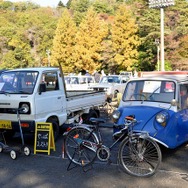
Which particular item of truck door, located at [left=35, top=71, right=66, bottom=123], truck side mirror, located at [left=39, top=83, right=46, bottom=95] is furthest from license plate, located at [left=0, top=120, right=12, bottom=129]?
truck side mirror, located at [left=39, top=83, right=46, bottom=95]

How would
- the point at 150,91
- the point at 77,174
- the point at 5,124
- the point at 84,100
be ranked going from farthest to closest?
1. the point at 84,100
2. the point at 5,124
3. the point at 150,91
4. the point at 77,174

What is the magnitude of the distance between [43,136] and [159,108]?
2.56 metres

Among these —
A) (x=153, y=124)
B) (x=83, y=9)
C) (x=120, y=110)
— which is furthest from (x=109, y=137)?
(x=83, y=9)

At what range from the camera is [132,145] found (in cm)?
493

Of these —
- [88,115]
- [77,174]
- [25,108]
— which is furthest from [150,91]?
[88,115]

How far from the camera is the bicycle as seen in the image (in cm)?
487

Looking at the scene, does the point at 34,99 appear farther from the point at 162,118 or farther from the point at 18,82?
the point at 162,118

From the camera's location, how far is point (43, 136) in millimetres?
6348

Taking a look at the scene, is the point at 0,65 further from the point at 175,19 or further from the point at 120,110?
the point at 120,110

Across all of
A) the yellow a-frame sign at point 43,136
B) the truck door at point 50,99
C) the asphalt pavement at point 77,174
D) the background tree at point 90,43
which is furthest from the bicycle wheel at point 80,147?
the background tree at point 90,43

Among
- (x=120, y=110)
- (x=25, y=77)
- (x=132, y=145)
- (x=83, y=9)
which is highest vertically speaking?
(x=83, y=9)

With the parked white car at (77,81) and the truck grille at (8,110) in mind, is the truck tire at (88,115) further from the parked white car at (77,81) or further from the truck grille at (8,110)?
the parked white car at (77,81)

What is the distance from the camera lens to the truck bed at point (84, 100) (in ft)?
26.8

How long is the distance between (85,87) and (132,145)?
641 inches
